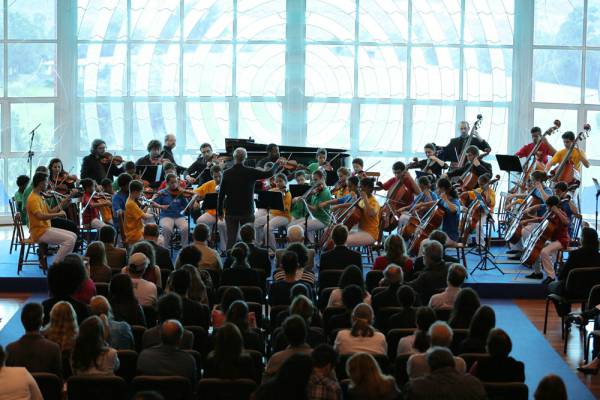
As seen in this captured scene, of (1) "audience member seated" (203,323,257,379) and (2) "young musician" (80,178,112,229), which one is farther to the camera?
(2) "young musician" (80,178,112,229)

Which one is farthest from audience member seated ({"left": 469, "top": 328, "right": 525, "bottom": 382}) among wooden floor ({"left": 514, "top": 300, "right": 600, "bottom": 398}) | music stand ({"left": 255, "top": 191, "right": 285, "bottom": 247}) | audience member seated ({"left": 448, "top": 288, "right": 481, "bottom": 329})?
music stand ({"left": 255, "top": 191, "right": 285, "bottom": 247})

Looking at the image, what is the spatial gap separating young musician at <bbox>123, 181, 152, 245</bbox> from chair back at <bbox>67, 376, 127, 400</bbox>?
6.01 meters

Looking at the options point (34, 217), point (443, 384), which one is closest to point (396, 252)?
point (443, 384)

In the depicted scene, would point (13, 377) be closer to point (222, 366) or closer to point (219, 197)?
point (222, 366)

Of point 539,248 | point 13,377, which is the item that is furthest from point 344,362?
point 539,248

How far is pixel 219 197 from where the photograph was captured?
12.1 metres

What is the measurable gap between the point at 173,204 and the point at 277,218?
4.60 feet

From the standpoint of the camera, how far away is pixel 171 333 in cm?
623

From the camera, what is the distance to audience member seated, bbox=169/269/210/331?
7.45 meters

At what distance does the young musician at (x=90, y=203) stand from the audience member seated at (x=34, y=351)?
6410 millimetres

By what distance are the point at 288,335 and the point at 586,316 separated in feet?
12.3

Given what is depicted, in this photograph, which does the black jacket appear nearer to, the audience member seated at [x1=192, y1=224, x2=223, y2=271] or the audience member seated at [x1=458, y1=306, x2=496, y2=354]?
the audience member seated at [x1=192, y1=224, x2=223, y2=271]

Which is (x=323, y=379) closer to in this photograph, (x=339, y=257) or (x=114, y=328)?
(x=114, y=328)

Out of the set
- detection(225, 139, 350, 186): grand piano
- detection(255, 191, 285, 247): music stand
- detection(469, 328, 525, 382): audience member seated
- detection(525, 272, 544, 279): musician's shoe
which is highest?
detection(225, 139, 350, 186): grand piano
